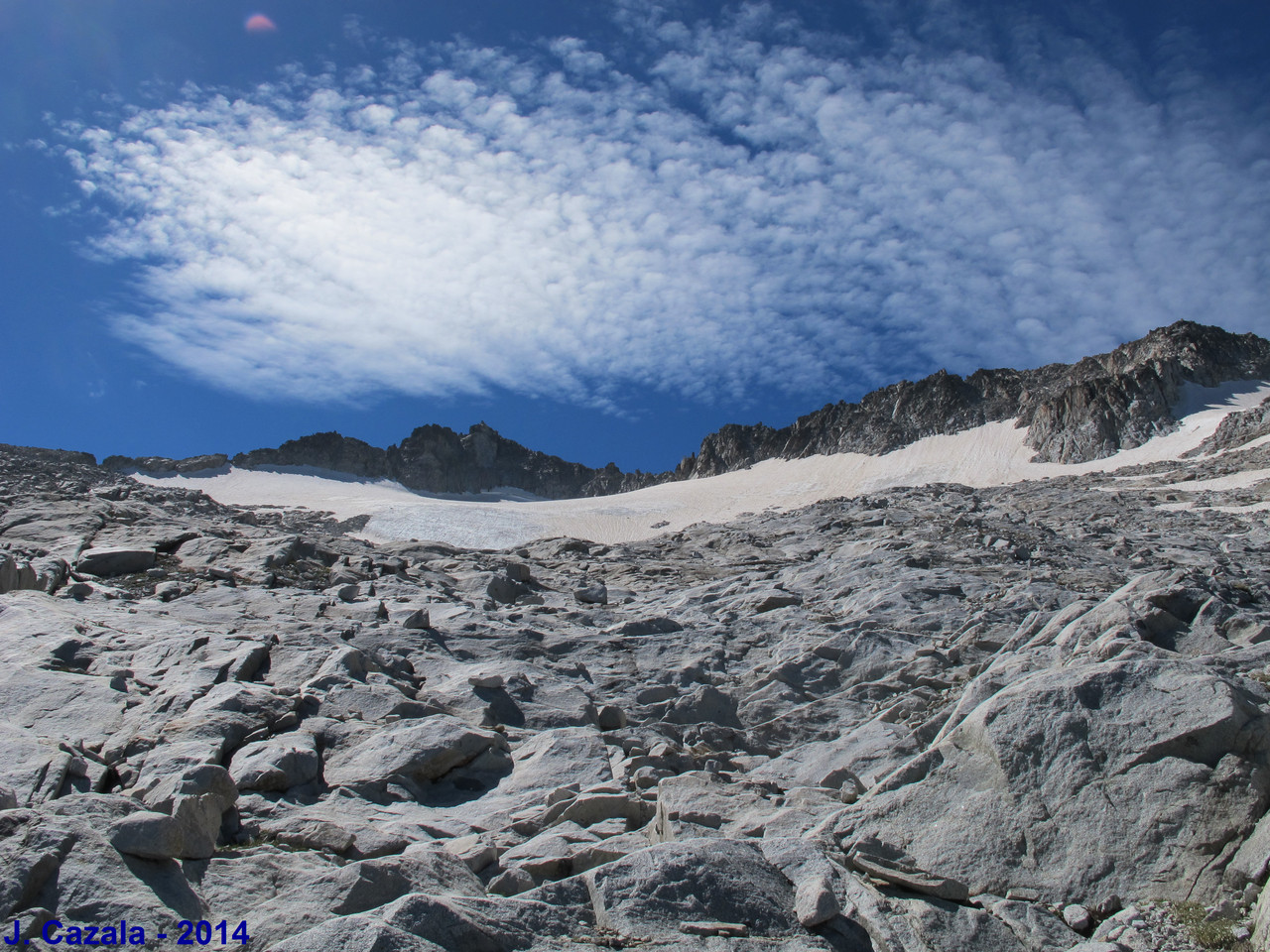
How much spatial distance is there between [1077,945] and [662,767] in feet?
15.6

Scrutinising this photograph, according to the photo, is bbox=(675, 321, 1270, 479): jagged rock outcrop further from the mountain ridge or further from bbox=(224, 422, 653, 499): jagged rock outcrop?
bbox=(224, 422, 653, 499): jagged rock outcrop

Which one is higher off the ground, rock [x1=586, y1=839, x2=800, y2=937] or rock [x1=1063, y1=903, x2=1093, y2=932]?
rock [x1=586, y1=839, x2=800, y2=937]

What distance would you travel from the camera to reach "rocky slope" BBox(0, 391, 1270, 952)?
16.9ft

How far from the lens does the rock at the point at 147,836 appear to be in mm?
5074

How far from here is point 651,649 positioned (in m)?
15.7

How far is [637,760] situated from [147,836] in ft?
17.3

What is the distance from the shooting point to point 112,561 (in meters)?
17.1

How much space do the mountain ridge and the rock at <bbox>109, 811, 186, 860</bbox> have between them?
7301 cm

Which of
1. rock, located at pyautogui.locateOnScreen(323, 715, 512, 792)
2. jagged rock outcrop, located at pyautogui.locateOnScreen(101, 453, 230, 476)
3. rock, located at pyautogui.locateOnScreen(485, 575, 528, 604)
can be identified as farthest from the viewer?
jagged rock outcrop, located at pyautogui.locateOnScreen(101, 453, 230, 476)

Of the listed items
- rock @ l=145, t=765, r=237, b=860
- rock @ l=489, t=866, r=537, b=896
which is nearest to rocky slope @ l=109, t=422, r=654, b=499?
rock @ l=145, t=765, r=237, b=860

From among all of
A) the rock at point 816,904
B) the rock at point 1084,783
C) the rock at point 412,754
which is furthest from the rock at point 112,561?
the rock at point 816,904

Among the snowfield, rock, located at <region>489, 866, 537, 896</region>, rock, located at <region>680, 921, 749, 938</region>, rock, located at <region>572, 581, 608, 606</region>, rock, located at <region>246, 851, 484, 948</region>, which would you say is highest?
the snowfield

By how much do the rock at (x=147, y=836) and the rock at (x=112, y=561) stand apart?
14041 millimetres

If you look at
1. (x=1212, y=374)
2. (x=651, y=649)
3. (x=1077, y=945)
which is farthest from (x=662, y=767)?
(x=1212, y=374)
